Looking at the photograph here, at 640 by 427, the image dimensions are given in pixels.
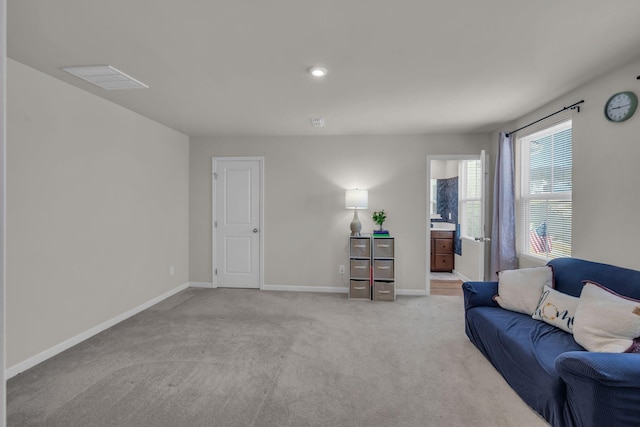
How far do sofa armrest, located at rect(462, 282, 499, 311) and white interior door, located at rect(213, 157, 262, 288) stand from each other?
3.07 meters

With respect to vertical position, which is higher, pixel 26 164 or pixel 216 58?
pixel 216 58

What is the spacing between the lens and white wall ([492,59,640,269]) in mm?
2379

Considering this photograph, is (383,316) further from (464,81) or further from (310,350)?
(464,81)

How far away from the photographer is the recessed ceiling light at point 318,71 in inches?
99.5

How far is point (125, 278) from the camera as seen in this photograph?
375 centimetres

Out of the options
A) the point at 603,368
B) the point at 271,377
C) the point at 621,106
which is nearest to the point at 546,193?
the point at 621,106

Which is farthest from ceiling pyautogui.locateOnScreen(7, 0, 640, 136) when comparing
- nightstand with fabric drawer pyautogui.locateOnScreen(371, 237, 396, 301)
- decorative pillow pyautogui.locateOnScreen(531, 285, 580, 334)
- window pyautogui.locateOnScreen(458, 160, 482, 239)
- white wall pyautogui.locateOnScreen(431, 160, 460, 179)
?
white wall pyautogui.locateOnScreen(431, 160, 460, 179)

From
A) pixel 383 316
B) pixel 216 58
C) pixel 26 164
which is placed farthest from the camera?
pixel 383 316

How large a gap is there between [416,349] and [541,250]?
185cm

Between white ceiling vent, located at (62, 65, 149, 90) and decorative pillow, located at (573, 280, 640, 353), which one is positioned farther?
white ceiling vent, located at (62, 65, 149, 90)

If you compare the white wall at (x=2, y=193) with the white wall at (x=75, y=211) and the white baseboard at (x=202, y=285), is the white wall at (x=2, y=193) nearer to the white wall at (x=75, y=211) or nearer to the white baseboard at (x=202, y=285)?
the white wall at (x=75, y=211)

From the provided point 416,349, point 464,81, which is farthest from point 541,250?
point 464,81

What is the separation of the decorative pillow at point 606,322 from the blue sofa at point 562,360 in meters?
0.12

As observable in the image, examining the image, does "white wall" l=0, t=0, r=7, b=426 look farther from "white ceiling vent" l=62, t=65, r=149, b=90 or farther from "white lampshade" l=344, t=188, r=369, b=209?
"white lampshade" l=344, t=188, r=369, b=209
